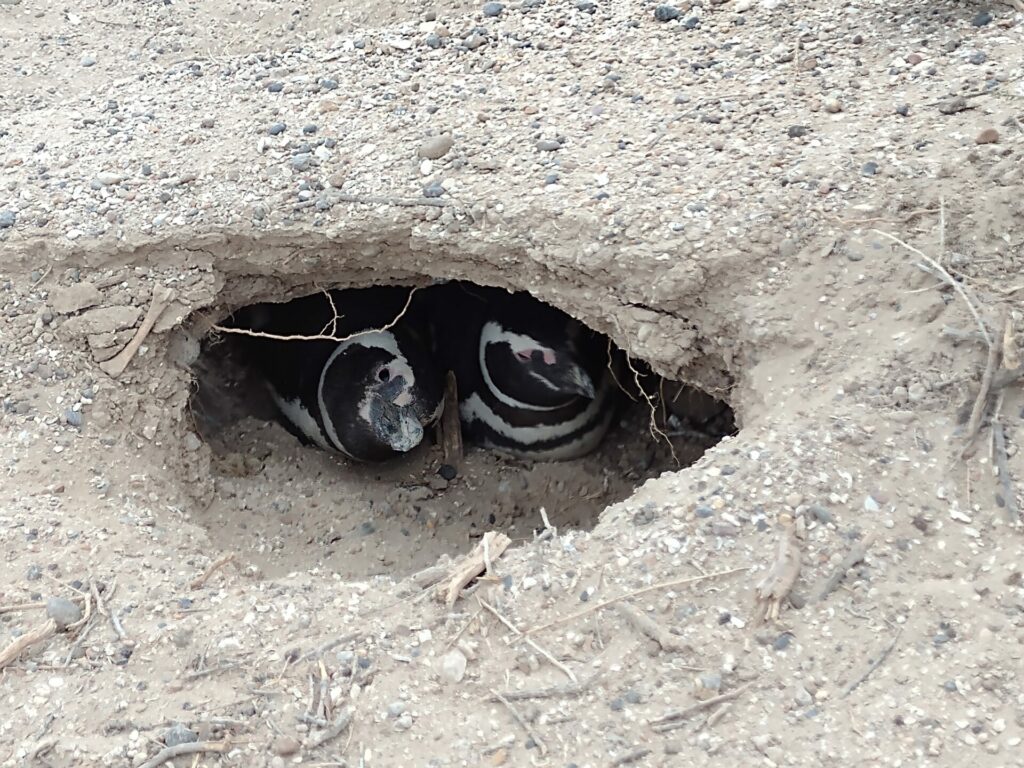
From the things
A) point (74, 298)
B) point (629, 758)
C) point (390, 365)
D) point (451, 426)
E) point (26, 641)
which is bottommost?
Answer: point (451, 426)

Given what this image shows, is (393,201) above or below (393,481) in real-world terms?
above

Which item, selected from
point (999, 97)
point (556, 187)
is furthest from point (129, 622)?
point (999, 97)

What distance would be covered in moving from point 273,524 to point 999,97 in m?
2.53

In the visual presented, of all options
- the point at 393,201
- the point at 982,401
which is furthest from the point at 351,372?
the point at 982,401

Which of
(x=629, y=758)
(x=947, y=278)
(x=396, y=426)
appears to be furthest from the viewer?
(x=396, y=426)

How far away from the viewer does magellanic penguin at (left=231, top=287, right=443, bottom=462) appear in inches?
143

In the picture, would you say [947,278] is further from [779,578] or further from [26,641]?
[26,641]

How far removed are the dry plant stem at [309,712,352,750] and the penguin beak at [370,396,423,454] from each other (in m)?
1.81

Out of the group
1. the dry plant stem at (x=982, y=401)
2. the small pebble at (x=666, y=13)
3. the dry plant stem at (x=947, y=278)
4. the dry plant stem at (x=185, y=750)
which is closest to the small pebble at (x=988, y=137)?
the dry plant stem at (x=947, y=278)

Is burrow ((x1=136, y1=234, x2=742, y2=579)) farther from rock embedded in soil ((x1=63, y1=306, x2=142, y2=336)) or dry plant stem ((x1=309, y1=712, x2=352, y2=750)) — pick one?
dry plant stem ((x1=309, y1=712, x2=352, y2=750))

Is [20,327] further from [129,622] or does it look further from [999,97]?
[999,97]

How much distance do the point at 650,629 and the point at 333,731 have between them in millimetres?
636

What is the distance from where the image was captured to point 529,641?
185 cm

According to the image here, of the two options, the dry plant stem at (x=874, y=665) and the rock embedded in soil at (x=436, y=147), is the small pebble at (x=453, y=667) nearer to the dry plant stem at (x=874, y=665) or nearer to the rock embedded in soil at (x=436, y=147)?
the dry plant stem at (x=874, y=665)
